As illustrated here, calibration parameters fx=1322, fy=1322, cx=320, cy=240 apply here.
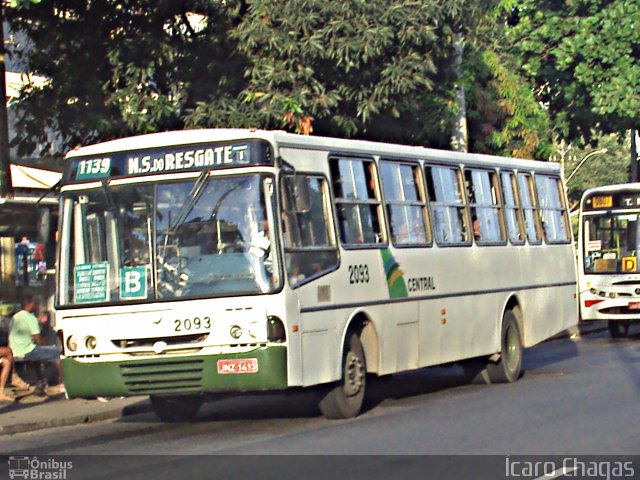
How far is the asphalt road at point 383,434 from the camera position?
1023cm

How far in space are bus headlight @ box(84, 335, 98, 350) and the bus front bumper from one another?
153 millimetres

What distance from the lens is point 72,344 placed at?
1281cm

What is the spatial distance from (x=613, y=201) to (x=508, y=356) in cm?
958

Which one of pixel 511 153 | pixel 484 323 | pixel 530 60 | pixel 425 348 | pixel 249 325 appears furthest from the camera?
Answer: pixel 530 60

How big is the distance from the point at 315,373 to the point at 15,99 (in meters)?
8.37

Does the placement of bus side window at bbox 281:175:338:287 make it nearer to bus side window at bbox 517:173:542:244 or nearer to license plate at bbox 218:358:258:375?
license plate at bbox 218:358:258:375

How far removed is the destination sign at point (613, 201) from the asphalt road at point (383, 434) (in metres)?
8.89

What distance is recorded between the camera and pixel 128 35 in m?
17.6

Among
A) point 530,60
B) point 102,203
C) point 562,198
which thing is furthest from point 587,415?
point 530,60

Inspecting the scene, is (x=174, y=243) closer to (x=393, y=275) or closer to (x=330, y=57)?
(x=393, y=275)

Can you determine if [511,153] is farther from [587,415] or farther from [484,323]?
[587,415]

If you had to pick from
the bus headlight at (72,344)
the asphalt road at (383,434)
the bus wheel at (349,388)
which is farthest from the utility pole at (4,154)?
the bus wheel at (349,388)

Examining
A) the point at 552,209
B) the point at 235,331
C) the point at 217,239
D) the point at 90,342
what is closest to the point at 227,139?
the point at 217,239

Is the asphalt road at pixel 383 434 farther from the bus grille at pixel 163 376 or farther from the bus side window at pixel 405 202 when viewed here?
the bus side window at pixel 405 202
